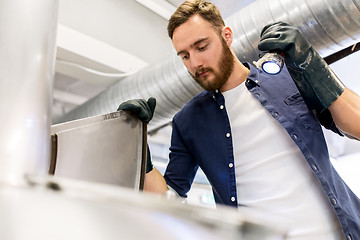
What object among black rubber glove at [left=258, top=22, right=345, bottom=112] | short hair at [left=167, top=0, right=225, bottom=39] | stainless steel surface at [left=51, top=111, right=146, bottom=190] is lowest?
stainless steel surface at [left=51, top=111, right=146, bottom=190]

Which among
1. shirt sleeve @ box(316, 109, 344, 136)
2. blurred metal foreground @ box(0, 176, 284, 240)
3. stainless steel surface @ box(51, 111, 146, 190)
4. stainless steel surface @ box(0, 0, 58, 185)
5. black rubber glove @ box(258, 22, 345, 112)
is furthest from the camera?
shirt sleeve @ box(316, 109, 344, 136)

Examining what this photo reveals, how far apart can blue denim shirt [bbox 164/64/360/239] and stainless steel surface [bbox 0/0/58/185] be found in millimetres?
684

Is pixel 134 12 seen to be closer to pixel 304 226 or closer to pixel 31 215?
pixel 304 226

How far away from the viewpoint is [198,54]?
1.09 meters

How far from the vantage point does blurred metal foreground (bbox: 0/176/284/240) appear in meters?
0.26

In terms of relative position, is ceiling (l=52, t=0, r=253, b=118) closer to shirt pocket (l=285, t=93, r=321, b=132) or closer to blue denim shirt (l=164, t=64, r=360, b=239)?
blue denim shirt (l=164, t=64, r=360, b=239)

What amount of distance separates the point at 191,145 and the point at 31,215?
880 millimetres

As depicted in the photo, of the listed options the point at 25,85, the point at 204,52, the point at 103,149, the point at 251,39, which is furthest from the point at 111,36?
the point at 25,85

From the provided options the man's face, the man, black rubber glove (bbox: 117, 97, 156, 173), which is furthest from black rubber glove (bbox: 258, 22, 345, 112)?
black rubber glove (bbox: 117, 97, 156, 173)

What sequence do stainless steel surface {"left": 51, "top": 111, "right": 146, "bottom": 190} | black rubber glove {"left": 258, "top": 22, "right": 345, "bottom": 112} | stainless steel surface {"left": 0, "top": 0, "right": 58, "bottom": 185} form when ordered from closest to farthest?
stainless steel surface {"left": 0, "top": 0, "right": 58, "bottom": 185}
stainless steel surface {"left": 51, "top": 111, "right": 146, "bottom": 190}
black rubber glove {"left": 258, "top": 22, "right": 345, "bottom": 112}

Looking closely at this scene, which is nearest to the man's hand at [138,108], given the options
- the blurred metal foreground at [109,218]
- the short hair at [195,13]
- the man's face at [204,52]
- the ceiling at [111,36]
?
the man's face at [204,52]

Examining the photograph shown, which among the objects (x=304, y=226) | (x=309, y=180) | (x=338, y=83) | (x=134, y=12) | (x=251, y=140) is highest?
(x=134, y=12)

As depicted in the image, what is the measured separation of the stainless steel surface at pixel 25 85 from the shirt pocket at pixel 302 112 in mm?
771

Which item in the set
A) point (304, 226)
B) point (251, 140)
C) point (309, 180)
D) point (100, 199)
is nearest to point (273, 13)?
point (251, 140)
